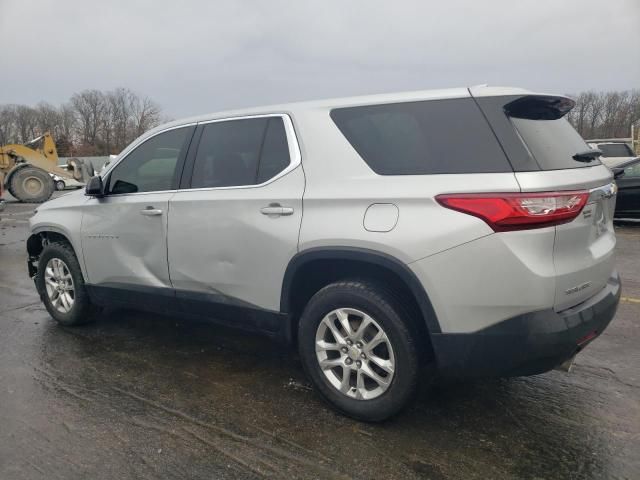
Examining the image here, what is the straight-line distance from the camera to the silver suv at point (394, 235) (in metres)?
2.47

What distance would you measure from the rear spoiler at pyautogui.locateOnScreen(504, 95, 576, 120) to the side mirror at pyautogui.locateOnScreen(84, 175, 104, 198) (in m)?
3.18

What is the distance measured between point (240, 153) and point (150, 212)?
869 mm

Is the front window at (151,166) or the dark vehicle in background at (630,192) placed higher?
the front window at (151,166)

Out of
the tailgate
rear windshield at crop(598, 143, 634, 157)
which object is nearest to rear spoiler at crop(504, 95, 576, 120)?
the tailgate

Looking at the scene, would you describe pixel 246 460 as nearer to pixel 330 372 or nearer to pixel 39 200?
pixel 330 372

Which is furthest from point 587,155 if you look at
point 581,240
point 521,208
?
point 521,208

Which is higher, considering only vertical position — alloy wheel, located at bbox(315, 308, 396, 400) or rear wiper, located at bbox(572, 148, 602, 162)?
rear wiper, located at bbox(572, 148, 602, 162)

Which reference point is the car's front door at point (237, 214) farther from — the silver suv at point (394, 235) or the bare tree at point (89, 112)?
the bare tree at point (89, 112)

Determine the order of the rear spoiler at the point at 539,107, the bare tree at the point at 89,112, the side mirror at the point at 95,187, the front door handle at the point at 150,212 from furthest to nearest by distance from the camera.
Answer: the bare tree at the point at 89,112 < the side mirror at the point at 95,187 < the front door handle at the point at 150,212 < the rear spoiler at the point at 539,107

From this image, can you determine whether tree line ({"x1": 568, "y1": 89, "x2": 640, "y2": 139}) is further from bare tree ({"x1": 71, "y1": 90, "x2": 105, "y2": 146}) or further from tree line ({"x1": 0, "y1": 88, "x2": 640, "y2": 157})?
bare tree ({"x1": 71, "y1": 90, "x2": 105, "y2": 146})

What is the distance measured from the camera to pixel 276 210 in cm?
315

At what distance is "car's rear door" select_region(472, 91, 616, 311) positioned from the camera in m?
2.49

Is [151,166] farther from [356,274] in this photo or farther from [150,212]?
[356,274]

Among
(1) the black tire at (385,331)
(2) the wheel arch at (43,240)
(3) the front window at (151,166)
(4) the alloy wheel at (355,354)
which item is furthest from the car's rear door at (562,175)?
(2) the wheel arch at (43,240)
